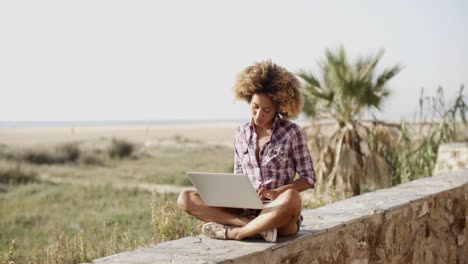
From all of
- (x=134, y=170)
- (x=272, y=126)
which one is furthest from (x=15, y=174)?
(x=272, y=126)

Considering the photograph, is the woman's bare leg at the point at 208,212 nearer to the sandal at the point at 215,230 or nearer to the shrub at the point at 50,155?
the sandal at the point at 215,230

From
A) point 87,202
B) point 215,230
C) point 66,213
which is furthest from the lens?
point 87,202

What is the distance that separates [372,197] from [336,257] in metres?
1.23

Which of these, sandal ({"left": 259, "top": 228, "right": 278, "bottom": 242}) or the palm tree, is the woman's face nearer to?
sandal ({"left": 259, "top": 228, "right": 278, "bottom": 242})

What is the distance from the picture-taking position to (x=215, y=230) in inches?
126

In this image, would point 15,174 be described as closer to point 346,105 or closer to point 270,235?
point 346,105

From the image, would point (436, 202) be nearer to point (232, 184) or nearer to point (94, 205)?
point (232, 184)

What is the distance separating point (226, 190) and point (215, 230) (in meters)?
0.34

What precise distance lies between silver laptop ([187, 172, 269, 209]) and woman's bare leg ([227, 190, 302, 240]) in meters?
0.08

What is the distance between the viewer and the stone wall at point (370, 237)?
290 cm

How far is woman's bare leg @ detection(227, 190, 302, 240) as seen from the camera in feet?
9.77

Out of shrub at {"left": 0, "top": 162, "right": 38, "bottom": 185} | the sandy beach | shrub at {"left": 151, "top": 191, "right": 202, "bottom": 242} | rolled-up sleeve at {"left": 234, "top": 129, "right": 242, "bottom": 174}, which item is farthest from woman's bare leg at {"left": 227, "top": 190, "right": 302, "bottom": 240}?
the sandy beach

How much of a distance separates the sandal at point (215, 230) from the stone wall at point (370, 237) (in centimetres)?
4

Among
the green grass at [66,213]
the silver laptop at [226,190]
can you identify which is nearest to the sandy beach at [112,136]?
the green grass at [66,213]
